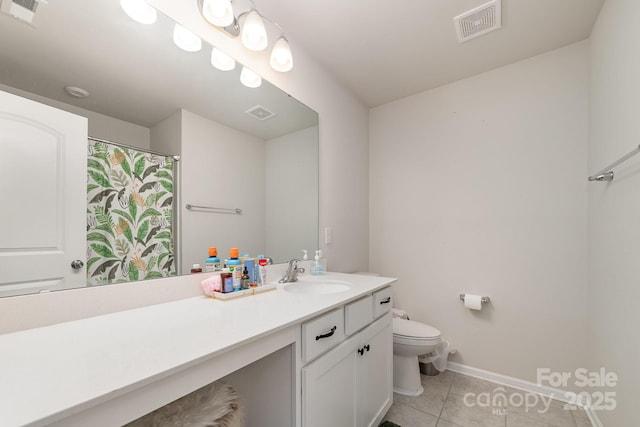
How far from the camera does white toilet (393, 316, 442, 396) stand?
1.77m

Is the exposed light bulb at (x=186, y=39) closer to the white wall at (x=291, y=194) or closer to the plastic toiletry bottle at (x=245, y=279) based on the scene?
the white wall at (x=291, y=194)

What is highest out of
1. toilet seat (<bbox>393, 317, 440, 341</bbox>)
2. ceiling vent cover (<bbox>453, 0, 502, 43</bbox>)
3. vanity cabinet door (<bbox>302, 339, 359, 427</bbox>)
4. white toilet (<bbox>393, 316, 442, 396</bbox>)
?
ceiling vent cover (<bbox>453, 0, 502, 43</bbox>)

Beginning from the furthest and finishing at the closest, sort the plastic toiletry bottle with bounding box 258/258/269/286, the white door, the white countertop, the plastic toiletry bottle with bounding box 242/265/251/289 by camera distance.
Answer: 1. the plastic toiletry bottle with bounding box 258/258/269/286
2. the plastic toiletry bottle with bounding box 242/265/251/289
3. the white door
4. the white countertop

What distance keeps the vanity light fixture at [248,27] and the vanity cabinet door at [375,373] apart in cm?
150

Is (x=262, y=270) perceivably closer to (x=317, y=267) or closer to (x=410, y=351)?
(x=317, y=267)

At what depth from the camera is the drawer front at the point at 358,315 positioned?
3.83 ft

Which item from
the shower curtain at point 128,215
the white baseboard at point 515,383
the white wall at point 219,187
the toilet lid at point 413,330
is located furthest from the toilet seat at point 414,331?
A: the shower curtain at point 128,215

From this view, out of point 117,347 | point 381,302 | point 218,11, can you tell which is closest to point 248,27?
point 218,11

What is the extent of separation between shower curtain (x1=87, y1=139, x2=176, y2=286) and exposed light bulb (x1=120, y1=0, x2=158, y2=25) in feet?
1.67

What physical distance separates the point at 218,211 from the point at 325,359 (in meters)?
0.82

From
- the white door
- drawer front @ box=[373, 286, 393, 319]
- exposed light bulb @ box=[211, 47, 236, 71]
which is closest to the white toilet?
drawer front @ box=[373, 286, 393, 319]

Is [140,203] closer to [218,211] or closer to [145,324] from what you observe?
[218,211]

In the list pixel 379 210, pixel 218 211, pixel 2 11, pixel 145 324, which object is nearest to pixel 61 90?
pixel 2 11

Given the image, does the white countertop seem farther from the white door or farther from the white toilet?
the white toilet
